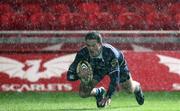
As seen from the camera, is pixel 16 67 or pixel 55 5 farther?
pixel 55 5

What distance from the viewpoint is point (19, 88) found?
11930mm

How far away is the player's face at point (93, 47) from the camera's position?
8594 mm

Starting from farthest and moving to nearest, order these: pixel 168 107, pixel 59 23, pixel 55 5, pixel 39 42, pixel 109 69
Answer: pixel 55 5, pixel 59 23, pixel 39 42, pixel 168 107, pixel 109 69

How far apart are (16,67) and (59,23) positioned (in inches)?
144

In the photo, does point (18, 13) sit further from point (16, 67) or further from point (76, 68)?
point (76, 68)

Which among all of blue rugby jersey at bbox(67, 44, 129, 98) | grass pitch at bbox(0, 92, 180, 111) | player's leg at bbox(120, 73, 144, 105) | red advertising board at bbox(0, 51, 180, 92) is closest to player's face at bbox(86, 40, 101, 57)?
blue rugby jersey at bbox(67, 44, 129, 98)

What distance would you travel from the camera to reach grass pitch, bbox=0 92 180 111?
9273 mm

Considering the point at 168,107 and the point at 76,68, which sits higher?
the point at 76,68

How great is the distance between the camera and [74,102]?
33.9 ft

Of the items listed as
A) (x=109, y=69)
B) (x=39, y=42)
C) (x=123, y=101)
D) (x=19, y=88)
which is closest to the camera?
→ (x=109, y=69)

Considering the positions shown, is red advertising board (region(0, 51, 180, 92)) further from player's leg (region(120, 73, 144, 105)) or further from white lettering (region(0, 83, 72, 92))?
player's leg (region(120, 73, 144, 105))

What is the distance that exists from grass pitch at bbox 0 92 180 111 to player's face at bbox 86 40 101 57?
88cm

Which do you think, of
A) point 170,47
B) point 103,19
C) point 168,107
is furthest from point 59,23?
point 168,107

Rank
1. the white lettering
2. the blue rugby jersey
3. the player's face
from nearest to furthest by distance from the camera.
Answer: the player's face
the blue rugby jersey
the white lettering
